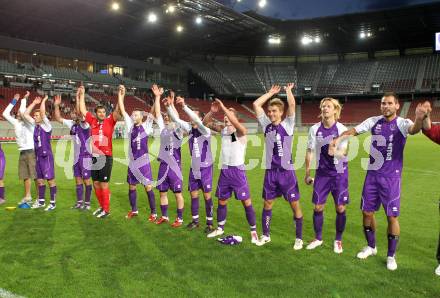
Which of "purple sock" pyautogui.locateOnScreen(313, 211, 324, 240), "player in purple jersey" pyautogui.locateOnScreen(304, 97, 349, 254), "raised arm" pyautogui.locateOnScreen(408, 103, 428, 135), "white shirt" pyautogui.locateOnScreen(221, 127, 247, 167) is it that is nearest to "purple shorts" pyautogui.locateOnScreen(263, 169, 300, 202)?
"player in purple jersey" pyautogui.locateOnScreen(304, 97, 349, 254)

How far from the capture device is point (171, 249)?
6211mm

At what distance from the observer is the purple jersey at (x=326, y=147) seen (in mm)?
5984

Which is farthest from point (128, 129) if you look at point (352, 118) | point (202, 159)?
point (352, 118)

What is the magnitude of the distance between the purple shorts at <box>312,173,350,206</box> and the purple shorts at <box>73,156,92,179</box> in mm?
5328

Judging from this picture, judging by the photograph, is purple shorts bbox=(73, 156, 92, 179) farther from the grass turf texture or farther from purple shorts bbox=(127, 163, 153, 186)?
purple shorts bbox=(127, 163, 153, 186)

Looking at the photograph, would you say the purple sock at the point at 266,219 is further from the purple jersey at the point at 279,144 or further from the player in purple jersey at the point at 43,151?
the player in purple jersey at the point at 43,151

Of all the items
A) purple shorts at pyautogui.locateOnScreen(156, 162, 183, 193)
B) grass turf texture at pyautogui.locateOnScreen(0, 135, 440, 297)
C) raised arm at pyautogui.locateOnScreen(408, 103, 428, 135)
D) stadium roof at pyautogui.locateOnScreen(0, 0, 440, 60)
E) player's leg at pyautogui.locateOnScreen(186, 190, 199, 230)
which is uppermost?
stadium roof at pyautogui.locateOnScreen(0, 0, 440, 60)

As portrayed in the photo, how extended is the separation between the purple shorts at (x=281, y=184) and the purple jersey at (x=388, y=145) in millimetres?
1211

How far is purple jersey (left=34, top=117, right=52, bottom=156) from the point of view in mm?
9000

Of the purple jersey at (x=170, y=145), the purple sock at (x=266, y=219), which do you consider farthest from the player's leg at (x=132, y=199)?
the purple sock at (x=266, y=219)

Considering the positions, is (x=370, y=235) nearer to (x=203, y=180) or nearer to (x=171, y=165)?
(x=203, y=180)

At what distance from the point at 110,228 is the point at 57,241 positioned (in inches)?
43.0

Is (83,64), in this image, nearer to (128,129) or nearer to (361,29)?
(361,29)

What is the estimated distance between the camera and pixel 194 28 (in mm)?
48219
